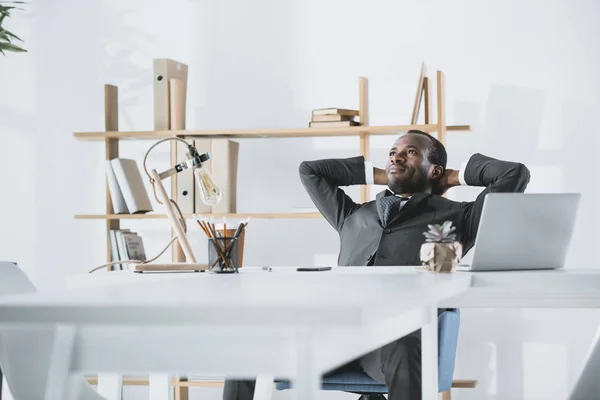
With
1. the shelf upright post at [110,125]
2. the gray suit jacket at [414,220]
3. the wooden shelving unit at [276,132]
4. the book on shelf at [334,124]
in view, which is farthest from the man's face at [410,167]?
the shelf upright post at [110,125]

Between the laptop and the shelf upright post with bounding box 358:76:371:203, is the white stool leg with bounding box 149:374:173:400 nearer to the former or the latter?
the laptop

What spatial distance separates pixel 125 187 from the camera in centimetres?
443

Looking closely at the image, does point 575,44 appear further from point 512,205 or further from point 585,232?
point 512,205

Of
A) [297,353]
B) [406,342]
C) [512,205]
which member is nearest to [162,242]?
[406,342]

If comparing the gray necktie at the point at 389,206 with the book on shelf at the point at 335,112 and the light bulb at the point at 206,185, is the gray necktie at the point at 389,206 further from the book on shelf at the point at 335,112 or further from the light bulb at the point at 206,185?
the book on shelf at the point at 335,112

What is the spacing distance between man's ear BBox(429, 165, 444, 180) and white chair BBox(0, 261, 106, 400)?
2152 mm

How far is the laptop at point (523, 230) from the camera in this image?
225 cm

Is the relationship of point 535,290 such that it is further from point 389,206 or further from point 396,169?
point 396,169

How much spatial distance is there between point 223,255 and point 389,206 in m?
1.19

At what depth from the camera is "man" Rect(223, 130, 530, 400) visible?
3.34m

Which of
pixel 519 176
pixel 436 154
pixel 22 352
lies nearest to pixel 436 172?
pixel 436 154

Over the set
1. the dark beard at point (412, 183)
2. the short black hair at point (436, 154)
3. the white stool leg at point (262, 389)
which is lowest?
the white stool leg at point (262, 389)

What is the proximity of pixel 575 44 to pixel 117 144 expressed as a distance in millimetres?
2427

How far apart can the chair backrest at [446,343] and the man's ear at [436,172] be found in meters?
0.98
